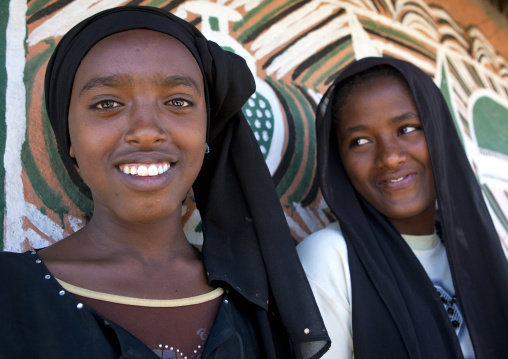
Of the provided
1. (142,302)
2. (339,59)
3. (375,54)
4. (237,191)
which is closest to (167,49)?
(237,191)

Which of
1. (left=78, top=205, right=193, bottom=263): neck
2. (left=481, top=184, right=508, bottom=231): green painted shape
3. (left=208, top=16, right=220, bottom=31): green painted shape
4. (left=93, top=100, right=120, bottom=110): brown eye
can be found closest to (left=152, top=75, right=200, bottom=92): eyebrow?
(left=93, top=100, right=120, bottom=110): brown eye

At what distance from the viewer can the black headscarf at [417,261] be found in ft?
5.60

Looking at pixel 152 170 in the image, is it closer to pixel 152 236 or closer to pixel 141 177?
pixel 141 177

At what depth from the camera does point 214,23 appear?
2.47m

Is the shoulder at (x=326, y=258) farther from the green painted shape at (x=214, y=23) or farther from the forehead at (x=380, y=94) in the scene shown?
the green painted shape at (x=214, y=23)

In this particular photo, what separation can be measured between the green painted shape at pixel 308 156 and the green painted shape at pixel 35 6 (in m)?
1.27

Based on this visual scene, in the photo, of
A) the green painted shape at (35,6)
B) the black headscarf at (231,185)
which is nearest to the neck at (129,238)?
the black headscarf at (231,185)

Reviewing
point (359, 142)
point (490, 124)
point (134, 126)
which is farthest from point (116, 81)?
point (490, 124)

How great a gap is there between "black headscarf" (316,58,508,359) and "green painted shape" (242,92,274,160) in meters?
0.34

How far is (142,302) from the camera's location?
1354 millimetres

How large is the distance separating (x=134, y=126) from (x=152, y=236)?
354 mm

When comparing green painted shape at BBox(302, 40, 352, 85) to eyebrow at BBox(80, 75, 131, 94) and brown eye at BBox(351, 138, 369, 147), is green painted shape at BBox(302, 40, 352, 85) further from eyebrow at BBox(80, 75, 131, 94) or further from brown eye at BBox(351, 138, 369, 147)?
eyebrow at BBox(80, 75, 131, 94)

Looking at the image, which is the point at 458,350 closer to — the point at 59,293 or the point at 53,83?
the point at 59,293

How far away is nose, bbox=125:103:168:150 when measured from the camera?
1.36 metres
